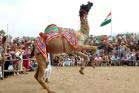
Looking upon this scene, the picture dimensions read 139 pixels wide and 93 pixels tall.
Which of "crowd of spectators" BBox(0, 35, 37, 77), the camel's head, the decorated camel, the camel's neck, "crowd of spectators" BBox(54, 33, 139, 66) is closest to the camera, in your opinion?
the decorated camel

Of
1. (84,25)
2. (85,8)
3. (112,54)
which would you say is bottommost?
(112,54)

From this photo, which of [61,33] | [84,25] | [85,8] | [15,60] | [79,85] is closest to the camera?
[61,33]

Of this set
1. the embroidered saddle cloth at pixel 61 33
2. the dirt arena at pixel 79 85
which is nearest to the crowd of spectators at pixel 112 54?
the dirt arena at pixel 79 85

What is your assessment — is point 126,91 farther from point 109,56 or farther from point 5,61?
point 109,56

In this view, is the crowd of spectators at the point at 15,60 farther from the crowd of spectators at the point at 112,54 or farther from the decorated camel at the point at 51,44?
the decorated camel at the point at 51,44

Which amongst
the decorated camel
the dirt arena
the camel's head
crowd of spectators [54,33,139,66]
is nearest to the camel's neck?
the camel's head

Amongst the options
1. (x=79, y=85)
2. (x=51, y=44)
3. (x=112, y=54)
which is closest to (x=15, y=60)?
(x=79, y=85)

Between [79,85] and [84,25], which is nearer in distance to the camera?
[84,25]

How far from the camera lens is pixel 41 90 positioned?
41.8ft

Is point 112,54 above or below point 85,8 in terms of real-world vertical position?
below

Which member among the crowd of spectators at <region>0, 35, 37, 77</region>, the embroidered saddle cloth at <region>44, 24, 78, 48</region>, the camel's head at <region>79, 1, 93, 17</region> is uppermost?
the camel's head at <region>79, 1, 93, 17</region>

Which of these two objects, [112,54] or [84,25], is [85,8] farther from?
[112,54]

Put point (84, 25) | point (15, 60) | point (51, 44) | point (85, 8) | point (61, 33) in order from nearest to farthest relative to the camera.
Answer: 1. point (51, 44)
2. point (61, 33)
3. point (85, 8)
4. point (84, 25)
5. point (15, 60)

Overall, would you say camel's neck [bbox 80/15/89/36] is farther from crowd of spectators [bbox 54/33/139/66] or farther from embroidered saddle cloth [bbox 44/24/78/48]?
crowd of spectators [bbox 54/33/139/66]
